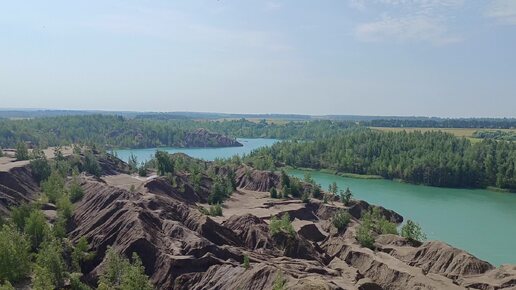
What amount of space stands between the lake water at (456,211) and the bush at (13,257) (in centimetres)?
5312

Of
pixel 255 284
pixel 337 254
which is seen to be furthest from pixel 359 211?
pixel 255 284

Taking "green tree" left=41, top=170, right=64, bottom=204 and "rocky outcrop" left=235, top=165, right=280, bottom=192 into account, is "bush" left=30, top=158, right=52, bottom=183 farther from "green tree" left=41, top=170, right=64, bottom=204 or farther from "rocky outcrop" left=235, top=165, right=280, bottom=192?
"rocky outcrop" left=235, top=165, right=280, bottom=192

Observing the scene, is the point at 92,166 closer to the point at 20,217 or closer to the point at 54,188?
the point at 54,188

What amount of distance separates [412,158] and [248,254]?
105538mm

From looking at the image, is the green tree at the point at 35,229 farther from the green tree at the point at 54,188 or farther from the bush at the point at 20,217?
the green tree at the point at 54,188

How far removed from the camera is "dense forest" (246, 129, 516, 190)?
432 feet

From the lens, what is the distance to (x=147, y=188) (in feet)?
262

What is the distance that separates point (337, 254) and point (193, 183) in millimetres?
41435

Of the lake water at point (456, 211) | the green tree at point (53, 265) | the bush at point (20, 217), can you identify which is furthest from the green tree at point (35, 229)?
the lake water at point (456, 211)

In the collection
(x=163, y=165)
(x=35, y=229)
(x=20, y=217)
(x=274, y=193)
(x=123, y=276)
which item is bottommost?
(x=274, y=193)

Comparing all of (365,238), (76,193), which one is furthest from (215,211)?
(365,238)

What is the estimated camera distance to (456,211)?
95.9 metres

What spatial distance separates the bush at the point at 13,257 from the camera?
142 ft

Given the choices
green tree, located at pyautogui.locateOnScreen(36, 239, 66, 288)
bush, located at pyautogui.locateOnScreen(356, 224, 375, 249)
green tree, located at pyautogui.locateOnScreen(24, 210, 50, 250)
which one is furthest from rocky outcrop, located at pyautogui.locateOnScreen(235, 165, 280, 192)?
green tree, located at pyautogui.locateOnScreen(36, 239, 66, 288)
